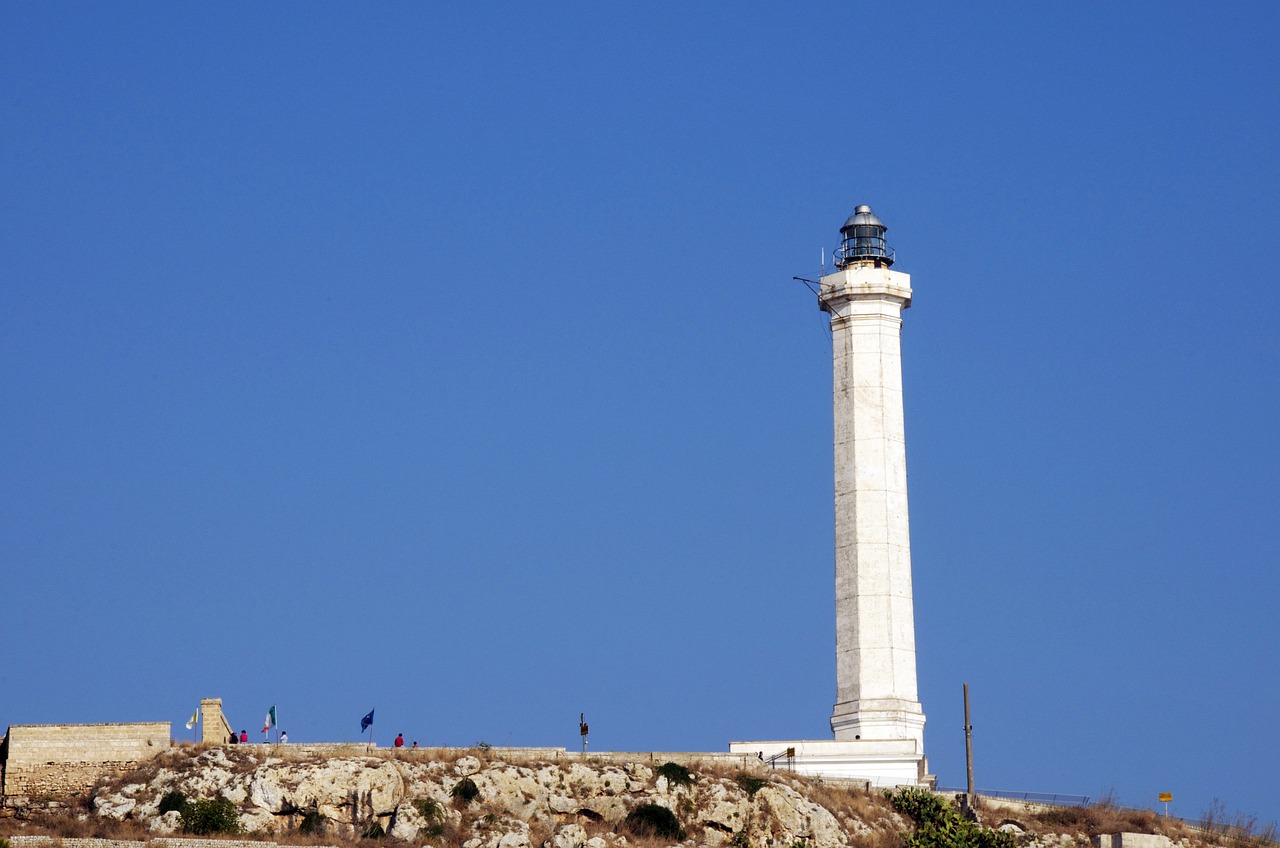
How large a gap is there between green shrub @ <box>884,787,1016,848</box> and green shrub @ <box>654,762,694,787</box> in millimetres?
6622

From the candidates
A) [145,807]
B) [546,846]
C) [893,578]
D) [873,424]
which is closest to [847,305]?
[873,424]

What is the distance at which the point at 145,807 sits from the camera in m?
68.6

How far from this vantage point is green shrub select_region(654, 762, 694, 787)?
2849 inches

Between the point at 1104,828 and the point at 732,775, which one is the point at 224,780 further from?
the point at 1104,828

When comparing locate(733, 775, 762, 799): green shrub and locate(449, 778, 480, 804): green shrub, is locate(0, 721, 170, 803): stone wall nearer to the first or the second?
locate(449, 778, 480, 804): green shrub

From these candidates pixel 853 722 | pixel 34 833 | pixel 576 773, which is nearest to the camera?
pixel 34 833

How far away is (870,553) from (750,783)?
11361mm

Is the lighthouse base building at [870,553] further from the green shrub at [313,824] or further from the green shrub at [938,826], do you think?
the green shrub at [313,824]

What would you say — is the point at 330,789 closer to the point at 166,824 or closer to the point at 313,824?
the point at 313,824

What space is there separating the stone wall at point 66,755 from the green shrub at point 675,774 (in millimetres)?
14628

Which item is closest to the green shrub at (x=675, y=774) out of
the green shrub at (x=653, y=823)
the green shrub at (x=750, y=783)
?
the green shrub at (x=750, y=783)

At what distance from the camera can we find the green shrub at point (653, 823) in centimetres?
7006

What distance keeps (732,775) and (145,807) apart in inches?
679

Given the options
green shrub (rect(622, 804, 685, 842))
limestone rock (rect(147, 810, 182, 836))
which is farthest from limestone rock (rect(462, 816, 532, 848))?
limestone rock (rect(147, 810, 182, 836))
